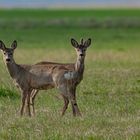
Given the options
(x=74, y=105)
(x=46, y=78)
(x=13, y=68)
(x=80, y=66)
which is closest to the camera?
(x=74, y=105)

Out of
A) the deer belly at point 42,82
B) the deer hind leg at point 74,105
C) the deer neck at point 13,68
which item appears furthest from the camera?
the deer neck at point 13,68

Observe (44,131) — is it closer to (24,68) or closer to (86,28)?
(24,68)

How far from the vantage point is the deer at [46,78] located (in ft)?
49.5

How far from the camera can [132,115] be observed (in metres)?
15.1

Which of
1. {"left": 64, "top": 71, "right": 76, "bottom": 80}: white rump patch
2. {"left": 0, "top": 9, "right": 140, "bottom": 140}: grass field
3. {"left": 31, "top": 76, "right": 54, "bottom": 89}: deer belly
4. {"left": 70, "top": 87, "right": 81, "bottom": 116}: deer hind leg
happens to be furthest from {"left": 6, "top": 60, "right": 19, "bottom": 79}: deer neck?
{"left": 70, "top": 87, "right": 81, "bottom": 116}: deer hind leg

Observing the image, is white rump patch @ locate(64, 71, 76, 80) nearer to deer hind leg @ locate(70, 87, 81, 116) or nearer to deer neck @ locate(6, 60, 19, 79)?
deer hind leg @ locate(70, 87, 81, 116)

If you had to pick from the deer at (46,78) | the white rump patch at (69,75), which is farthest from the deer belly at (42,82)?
the white rump patch at (69,75)

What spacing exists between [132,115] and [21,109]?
2202 mm

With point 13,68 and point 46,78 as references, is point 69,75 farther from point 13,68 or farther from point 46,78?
point 13,68

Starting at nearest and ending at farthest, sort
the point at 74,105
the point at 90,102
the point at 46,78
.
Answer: the point at 74,105 → the point at 46,78 → the point at 90,102

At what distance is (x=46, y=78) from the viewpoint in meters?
15.4

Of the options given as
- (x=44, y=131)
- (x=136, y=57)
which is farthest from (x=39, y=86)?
(x=136, y=57)

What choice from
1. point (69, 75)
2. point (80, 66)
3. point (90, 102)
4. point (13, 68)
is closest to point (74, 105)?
point (69, 75)

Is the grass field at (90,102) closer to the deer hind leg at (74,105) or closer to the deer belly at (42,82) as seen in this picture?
the deer hind leg at (74,105)
